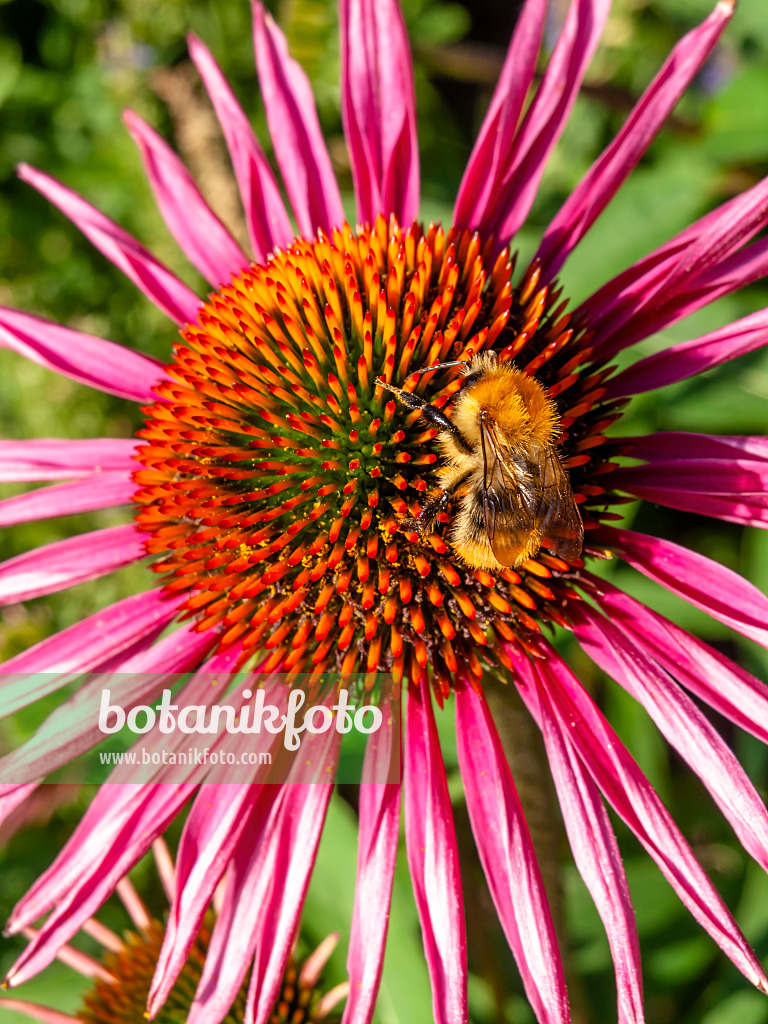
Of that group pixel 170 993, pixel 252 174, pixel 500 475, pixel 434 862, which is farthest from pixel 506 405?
pixel 170 993

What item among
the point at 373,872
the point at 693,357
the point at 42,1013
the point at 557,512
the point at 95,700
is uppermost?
the point at 693,357

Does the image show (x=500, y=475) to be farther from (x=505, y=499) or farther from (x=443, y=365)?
(x=443, y=365)

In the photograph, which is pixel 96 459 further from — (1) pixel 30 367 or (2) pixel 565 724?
(1) pixel 30 367

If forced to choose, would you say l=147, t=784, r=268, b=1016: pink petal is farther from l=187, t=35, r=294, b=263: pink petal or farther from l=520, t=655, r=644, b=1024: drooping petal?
l=187, t=35, r=294, b=263: pink petal

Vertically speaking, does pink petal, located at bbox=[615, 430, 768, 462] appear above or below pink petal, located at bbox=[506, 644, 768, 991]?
above

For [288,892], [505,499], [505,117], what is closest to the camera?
[505,499]

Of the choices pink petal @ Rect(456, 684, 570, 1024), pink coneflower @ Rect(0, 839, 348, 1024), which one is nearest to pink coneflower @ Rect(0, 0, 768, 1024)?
pink petal @ Rect(456, 684, 570, 1024)
